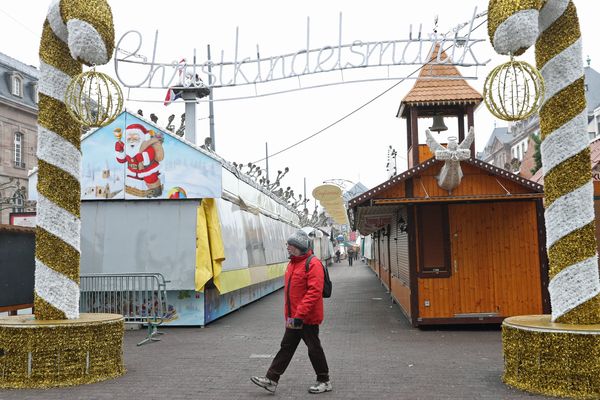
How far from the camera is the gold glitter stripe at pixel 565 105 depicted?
7191mm

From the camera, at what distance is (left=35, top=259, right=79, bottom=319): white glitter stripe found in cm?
789

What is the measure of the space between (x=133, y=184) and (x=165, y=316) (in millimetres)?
2865

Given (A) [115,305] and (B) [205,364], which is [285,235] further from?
(B) [205,364]

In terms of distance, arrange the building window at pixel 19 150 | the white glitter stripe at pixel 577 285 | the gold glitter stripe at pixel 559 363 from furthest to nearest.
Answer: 1. the building window at pixel 19 150
2. the white glitter stripe at pixel 577 285
3. the gold glitter stripe at pixel 559 363

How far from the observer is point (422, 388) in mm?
7145

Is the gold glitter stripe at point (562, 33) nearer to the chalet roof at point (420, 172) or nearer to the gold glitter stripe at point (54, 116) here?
the chalet roof at point (420, 172)

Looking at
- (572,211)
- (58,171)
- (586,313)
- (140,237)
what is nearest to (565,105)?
(572,211)

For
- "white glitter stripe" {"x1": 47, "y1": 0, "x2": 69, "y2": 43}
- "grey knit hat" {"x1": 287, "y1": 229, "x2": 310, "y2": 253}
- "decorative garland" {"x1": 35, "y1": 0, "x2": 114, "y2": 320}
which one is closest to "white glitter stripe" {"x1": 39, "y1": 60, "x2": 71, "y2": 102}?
"decorative garland" {"x1": 35, "y1": 0, "x2": 114, "y2": 320}

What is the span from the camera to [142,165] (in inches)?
520

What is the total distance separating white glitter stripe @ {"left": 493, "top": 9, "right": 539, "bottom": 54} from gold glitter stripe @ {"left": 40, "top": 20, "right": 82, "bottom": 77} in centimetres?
548

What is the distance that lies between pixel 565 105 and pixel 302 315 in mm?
3889

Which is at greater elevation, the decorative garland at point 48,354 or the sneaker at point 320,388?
the decorative garland at point 48,354

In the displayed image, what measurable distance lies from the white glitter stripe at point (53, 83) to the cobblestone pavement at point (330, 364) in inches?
146

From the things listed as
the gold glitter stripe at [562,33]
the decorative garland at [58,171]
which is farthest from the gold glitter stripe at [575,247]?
the decorative garland at [58,171]
